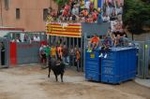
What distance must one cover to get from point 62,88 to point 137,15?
342 inches

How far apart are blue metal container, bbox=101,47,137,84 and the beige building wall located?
3192 centimetres

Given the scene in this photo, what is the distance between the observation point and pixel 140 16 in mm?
26750

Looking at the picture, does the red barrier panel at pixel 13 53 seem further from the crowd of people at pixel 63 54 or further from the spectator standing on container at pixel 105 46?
the spectator standing on container at pixel 105 46

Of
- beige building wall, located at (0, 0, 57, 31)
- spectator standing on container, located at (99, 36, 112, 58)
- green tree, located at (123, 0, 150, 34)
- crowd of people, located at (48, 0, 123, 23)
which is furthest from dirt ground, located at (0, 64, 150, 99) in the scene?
beige building wall, located at (0, 0, 57, 31)

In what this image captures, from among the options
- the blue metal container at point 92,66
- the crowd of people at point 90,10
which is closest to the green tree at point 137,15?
the crowd of people at point 90,10

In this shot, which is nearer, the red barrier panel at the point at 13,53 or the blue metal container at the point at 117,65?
the blue metal container at the point at 117,65

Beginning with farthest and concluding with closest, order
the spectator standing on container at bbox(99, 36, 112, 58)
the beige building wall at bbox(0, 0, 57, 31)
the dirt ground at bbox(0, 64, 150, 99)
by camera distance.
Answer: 1. the beige building wall at bbox(0, 0, 57, 31)
2. the spectator standing on container at bbox(99, 36, 112, 58)
3. the dirt ground at bbox(0, 64, 150, 99)

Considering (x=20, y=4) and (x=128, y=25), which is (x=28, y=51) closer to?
(x=128, y=25)

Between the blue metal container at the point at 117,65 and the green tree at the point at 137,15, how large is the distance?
4808mm

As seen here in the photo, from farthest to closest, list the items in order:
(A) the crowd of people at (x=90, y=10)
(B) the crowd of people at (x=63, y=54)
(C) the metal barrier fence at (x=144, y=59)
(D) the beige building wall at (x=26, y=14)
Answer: (D) the beige building wall at (x=26, y=14), (A) the crowd of people at (x=90, y=10), (B) the crowd of people at (x=63, y=54), (C) the metal barrier fence at (x=144, y=59)

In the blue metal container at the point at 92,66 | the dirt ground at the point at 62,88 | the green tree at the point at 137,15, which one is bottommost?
the dirt ground at the point at 62,88

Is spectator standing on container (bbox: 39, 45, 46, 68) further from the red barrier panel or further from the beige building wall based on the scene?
the beige building wall

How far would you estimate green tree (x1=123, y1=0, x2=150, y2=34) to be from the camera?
26656 millimetres

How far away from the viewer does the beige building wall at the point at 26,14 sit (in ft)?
177
